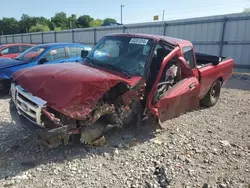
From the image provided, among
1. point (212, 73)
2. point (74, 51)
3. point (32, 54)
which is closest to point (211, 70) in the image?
point (212, 73)

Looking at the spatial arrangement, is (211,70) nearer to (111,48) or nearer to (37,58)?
(111,48)

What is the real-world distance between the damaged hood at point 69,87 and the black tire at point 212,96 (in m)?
3.14

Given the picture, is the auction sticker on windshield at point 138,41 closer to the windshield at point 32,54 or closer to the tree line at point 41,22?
the windshield at point 32,54

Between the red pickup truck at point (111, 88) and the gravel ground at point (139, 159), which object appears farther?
the red pickup truck at point (111, 88)

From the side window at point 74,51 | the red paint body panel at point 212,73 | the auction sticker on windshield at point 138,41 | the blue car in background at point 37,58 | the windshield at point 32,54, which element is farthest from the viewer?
the side window at point 74,51

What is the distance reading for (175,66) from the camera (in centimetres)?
458

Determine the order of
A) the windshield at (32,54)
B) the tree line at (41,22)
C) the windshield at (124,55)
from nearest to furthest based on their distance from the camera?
1. the windshield at (124,55)
2. the windshield at (32,54)
3. the tree line at (41,22)

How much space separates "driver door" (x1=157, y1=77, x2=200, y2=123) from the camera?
4.08 meters

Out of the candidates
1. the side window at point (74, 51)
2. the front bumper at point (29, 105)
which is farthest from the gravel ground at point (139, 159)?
the side window at point (74, 51)

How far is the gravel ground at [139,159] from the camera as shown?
298 cm

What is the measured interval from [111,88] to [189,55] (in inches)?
93.6

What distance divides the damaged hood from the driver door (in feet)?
2.69

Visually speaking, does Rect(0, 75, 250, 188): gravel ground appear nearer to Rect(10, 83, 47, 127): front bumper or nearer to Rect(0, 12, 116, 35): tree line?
Rect(10, 83, 47, 127): front bumper

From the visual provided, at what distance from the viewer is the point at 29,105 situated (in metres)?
3.16
